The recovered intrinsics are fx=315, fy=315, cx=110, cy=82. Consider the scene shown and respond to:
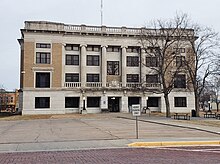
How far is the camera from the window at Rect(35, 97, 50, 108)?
5769 centimetres

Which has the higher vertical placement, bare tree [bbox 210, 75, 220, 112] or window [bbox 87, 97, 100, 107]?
bare tree [bbox 210, 75, 220, 112]

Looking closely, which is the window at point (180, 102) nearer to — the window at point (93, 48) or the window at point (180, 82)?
the window at point (180, 82)

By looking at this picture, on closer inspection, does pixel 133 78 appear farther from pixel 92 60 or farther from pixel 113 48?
pixel 92 60

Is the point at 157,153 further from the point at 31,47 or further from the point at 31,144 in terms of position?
the point at 31,47

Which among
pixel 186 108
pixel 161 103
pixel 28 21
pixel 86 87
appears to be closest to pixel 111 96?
pixel 86 87

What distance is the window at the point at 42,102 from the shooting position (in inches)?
2271

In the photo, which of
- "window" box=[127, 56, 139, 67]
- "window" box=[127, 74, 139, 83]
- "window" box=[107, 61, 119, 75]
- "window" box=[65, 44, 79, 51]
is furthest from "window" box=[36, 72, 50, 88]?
"window" box=[127, 56, 139, 67]

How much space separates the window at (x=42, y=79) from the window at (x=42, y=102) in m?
2.22

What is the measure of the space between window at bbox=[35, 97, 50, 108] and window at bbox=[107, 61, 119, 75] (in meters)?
13.4

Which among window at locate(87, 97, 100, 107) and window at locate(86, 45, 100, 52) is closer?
window at locate(87, 97, 100, 107)

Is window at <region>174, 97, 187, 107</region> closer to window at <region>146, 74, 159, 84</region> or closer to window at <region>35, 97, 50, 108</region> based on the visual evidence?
window at <region>146, 74, 159, 84</region>

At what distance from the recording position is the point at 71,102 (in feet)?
199

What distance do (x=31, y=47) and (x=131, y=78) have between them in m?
20.3

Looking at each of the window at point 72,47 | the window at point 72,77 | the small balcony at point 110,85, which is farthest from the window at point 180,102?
the window at point 72,47
